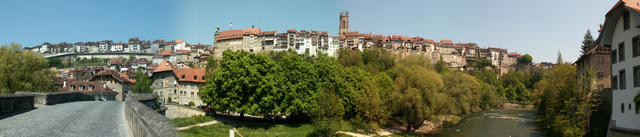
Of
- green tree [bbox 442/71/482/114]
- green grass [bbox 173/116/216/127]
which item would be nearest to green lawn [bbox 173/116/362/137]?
green grass [bbox 173/116/216/127]

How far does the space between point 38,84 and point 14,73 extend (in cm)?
294

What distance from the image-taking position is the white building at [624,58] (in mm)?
22359

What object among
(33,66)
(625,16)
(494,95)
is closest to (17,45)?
(33,66)

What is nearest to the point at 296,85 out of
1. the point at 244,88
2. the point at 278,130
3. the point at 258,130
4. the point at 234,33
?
the point at 278,130

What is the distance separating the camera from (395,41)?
171 m

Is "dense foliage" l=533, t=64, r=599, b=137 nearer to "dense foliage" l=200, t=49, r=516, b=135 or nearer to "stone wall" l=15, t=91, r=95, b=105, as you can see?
"dense foliage" l=200, t=49, r=516, b=135

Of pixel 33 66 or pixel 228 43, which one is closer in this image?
pixel 33 66

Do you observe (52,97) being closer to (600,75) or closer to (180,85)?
(600,75)

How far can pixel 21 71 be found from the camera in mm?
49469

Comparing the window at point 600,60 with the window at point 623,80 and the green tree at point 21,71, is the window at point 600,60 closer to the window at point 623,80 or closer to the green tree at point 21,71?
the window at point 623,80

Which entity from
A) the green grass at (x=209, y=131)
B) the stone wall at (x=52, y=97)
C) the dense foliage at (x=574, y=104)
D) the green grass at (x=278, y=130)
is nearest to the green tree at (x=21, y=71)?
the stone wall at (x=52, y=97)

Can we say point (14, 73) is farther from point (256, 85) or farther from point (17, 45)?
point (256, 85)

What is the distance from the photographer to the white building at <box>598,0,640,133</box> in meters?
22.4

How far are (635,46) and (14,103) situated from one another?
32.5 m
